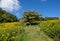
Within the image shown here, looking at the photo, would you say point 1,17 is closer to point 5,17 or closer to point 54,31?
point 5,17

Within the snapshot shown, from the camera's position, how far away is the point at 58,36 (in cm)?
2259

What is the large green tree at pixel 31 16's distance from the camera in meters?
49.3

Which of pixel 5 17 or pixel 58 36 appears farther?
pixel 5 17

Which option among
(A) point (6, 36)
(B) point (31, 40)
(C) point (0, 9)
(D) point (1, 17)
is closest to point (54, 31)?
(B) point (31, 40)

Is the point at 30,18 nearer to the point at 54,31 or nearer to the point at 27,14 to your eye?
the point at 27,14

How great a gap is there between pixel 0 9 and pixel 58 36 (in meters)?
49.8

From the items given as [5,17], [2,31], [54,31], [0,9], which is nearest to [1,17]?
[5,17]

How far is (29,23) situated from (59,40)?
2848 cm

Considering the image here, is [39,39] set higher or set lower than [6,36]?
lower

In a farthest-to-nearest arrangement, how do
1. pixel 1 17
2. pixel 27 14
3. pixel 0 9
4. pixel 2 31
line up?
pixel 0 9
pixel 1 17
pixel 27 14
pixel 2 31

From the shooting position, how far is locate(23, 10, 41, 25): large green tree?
162 ft

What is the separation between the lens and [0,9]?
7012 centimetres

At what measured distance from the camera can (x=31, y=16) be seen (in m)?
49.7

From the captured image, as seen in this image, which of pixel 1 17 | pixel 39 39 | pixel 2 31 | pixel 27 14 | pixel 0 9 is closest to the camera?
pixel 2 31
